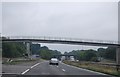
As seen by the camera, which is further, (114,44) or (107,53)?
(107,53)

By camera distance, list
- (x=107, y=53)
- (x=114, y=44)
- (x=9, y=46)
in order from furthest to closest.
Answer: (x=107, y=53), (x=9, y=46), (x=114, y=44)

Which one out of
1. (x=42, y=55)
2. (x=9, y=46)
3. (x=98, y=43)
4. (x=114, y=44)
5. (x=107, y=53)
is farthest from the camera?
(x=42, y=55)

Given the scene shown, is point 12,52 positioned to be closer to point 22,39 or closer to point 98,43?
point 22,39

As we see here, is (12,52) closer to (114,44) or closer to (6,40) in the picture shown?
(6,40)

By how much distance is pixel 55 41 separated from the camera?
80.1 metres

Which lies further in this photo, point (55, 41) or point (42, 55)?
point (42, 55)

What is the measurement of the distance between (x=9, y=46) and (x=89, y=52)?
145 ft

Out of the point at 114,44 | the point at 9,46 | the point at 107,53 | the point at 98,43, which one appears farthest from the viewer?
the point at 107,53

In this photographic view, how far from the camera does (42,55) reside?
173 metres

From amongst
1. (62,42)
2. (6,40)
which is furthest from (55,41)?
(6,40)

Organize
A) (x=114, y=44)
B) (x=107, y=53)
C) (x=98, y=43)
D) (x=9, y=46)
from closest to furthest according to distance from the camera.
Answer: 1. (x=114, y=44)
2. (x=98, y=43)
3. (x=9, y=46)
4. (x=107, y=53)

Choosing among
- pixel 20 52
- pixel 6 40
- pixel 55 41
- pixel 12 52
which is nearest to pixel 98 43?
pixel 55 41

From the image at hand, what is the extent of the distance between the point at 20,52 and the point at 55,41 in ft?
188

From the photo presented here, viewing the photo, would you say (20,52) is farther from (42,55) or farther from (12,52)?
(42,55)
